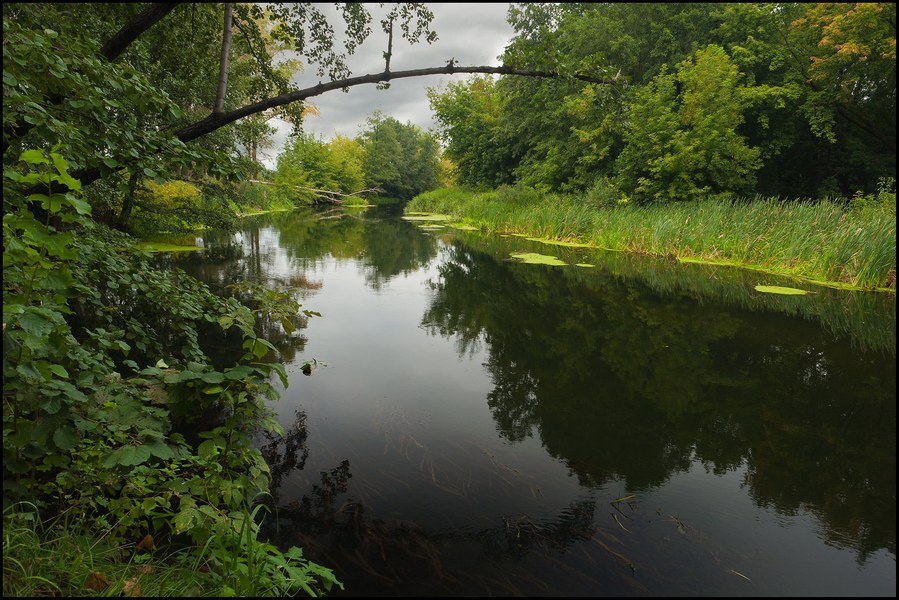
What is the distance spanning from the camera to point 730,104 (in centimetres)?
1572

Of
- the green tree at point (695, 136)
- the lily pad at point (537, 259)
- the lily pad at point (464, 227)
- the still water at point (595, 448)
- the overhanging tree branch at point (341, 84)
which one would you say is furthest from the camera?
the lily pad at point (464, 227)

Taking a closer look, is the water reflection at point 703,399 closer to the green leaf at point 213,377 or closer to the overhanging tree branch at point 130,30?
the green leaf at point 213,377

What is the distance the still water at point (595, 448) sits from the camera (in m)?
2.54

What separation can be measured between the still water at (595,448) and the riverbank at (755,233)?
1627mm

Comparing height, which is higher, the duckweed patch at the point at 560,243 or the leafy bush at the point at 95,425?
the duckweed patch at the point at 560,243

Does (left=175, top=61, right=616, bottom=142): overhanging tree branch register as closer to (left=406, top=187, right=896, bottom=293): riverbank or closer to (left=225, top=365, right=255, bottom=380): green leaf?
(left=225, top=365, right=255, bottom=380): green leaf

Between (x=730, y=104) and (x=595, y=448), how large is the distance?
16438 mm

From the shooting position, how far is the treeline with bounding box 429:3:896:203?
1573cm

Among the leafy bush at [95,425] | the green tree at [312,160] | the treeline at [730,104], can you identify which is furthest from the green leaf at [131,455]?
the green tree at [312,160]

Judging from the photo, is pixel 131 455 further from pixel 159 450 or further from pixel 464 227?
pixel 464 227

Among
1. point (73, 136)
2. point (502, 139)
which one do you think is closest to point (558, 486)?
point (73, 136)

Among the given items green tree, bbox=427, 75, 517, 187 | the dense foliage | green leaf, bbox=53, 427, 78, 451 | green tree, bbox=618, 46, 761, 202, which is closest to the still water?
green leaf, bbox=53, 427, 78, 451

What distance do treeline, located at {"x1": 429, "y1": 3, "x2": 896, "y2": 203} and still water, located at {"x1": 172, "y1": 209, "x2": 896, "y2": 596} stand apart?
26.0 feet

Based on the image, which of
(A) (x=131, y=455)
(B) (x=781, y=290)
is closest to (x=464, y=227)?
(B) (x=781, y=290)
